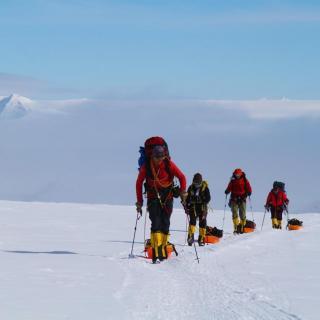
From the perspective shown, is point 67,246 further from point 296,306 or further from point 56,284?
point 296,306

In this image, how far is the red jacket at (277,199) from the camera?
22.8 m

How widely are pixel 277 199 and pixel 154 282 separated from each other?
1465 centimetres

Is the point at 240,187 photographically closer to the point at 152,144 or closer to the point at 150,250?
the point at 150,250

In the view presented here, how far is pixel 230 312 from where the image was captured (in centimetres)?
648

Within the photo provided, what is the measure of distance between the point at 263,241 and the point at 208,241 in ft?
5.18

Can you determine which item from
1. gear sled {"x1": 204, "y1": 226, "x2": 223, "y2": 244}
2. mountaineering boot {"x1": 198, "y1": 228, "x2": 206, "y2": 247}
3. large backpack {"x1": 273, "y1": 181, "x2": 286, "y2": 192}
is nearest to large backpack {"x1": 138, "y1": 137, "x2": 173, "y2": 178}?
mountaineering boot {"x1": 198, "y1": 228, "x2": 206, "y2": 247}

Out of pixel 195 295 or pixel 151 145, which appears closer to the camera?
pixel 195 295

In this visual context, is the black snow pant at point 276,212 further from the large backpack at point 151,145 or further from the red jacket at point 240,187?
the large backpack at point 151,145

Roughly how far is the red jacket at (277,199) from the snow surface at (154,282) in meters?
6.60

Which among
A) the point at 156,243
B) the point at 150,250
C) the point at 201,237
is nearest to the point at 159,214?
the point at 156,243

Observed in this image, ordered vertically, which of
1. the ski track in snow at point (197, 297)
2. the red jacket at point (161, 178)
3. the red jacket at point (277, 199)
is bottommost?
the ski track in snow at point (197, 297)

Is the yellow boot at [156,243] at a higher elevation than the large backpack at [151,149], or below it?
below

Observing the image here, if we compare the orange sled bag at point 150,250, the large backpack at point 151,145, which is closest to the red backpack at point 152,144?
the large backpack at point 151,145

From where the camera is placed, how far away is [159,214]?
39.6 feet
